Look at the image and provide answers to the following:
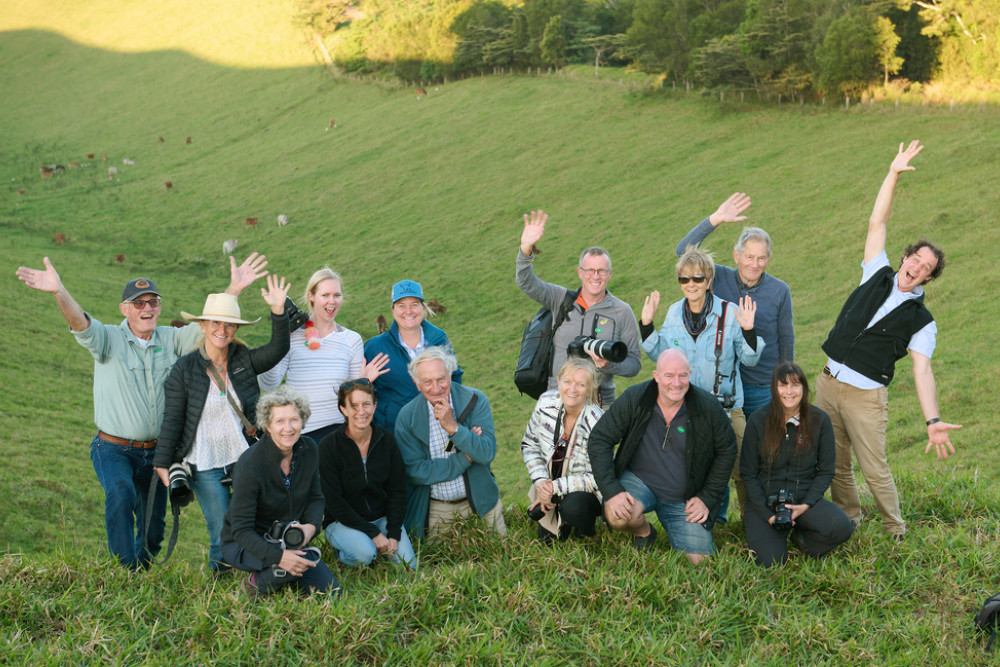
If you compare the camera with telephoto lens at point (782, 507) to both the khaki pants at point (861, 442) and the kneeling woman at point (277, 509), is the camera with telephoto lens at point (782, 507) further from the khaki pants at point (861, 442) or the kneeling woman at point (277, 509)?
the kneeling woman at point (277, 509)

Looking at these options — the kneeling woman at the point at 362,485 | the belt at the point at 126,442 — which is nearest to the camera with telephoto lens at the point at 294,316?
the kneeling woman at the point at 362,485

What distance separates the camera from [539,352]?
24.5 ft

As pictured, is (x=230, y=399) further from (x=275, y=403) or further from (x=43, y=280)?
(x=43, y=280)

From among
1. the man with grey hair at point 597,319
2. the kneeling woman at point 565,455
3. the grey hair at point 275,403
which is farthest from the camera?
the man with grey hair at point 597,319

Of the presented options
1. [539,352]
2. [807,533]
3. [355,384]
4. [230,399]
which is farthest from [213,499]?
[807,533]

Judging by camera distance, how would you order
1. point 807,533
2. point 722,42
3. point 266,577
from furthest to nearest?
point 722,42 → point 807,533 → point 266,577

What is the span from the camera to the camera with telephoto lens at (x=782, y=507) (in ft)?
20.3

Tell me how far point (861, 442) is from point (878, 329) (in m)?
1.00

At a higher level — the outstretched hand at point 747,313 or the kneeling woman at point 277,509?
the outstretched hand at point 747,313

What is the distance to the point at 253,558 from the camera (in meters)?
5.64

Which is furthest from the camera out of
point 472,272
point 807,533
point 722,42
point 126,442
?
point 722,42

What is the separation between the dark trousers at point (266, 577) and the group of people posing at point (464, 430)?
0.09 ft

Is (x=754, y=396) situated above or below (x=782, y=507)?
above

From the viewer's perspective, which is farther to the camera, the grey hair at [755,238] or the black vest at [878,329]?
the grey hair at [755,238]
